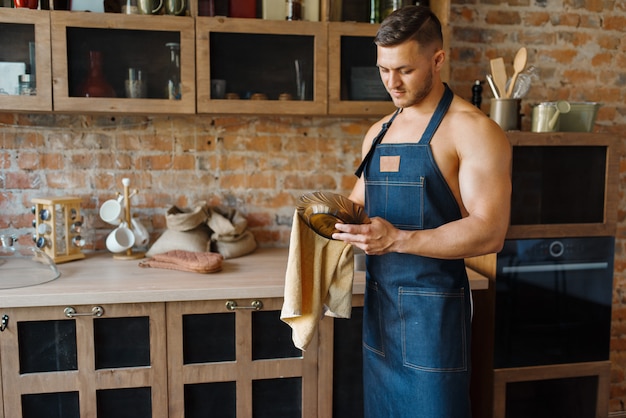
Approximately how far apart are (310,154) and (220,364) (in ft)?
3.74

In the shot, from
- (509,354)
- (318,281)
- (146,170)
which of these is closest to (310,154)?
(146,170)

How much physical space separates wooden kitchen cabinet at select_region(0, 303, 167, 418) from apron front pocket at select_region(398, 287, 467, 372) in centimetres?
87

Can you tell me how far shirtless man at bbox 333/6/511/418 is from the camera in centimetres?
144

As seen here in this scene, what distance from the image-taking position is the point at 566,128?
7.67ft

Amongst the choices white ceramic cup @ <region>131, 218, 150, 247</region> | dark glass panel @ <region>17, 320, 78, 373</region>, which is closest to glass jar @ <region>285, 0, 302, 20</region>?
white ceramic cup @ <region>131, 218, 150, 247</region>

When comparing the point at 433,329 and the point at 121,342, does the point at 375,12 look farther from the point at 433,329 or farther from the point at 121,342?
the point at 121,342

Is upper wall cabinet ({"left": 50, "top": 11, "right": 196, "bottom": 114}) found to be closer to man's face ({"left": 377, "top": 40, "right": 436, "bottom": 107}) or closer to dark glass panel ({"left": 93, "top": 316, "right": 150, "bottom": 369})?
dark glass panel ({"left": 93, "top": 316, "right": 150, "bottom": 369})

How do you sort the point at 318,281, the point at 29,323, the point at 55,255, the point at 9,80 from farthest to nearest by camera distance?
the point at 55,255 → the point at 9,80 → the point at 29,323 → the point at 318,281

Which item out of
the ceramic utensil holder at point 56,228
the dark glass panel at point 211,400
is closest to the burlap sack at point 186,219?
the ceramic utensil holder at point 56,228

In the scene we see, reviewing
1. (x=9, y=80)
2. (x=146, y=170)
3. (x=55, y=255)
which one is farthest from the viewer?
(x=146, y=170)

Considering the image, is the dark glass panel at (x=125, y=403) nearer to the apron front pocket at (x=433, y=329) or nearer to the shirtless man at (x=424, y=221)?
the shirtless man at (x=424, y=221)

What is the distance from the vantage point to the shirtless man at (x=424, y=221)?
144 centimetres

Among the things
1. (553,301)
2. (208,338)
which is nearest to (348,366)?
(208,338)

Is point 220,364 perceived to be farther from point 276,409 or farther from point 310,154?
point 310,154
